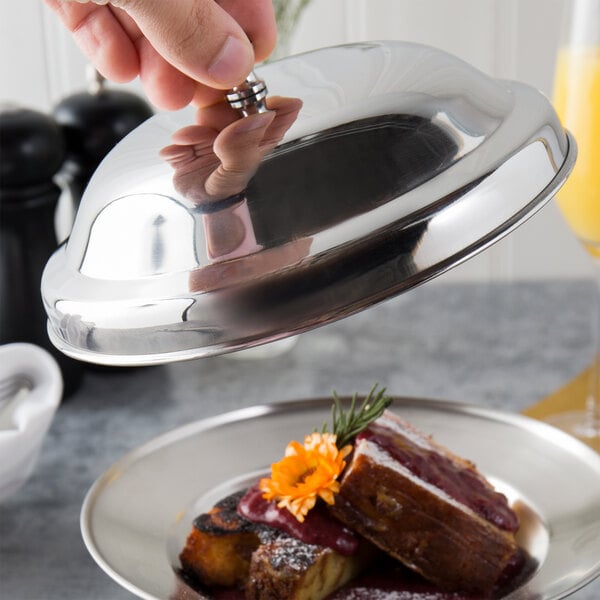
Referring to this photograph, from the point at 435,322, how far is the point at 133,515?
2.47 feet

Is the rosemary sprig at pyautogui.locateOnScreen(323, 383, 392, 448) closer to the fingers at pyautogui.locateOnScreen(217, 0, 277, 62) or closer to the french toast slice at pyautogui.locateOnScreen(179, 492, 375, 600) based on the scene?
the french toast slice at pyautogui.locateOnScreen(179, 492, 375, 600)

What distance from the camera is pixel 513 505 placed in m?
0.95

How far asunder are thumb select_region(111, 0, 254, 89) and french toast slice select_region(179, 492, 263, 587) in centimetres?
36

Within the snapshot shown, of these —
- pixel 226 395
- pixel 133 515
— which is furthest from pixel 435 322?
pixel 133 515

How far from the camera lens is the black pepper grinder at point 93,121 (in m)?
1.36

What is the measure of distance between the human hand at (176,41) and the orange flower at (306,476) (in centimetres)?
30

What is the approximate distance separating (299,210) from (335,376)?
77 centimetres

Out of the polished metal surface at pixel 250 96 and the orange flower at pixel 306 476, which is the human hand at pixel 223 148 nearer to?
the polished metal surface at pixel 250 96

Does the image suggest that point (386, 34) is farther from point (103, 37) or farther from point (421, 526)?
point (421, 526)

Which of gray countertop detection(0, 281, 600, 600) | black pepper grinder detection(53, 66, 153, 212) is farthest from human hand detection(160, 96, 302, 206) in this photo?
black pepper grinder detection(53, 66, 153, 212)

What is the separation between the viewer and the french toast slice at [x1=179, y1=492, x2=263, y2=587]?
0.86m

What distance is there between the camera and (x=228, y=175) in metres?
0.69

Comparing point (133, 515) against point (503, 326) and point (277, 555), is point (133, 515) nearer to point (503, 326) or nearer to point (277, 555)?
point (277, 555)

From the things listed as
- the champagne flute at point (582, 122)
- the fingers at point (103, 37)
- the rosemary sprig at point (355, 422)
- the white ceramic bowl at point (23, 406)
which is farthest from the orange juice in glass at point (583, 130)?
the white ceramic bowl at point (23, 406)
